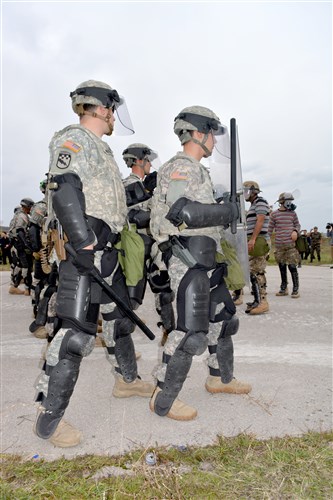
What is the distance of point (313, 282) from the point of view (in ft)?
31.4

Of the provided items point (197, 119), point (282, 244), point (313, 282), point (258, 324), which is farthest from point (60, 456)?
point (313, 282)

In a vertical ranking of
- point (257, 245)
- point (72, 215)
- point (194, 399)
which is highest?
point (72, 215)

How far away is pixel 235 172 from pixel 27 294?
6.66m

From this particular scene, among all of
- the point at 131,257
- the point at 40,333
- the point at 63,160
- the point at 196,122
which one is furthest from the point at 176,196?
the point at 40,333

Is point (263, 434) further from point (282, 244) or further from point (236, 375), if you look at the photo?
point (282, 244)

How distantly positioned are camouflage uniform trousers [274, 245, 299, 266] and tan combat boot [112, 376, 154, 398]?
5.10m

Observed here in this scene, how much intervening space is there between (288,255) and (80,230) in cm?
598

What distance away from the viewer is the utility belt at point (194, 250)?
2674mm

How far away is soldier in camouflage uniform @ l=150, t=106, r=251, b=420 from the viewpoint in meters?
2.61

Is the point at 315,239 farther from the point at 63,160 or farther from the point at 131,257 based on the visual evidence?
the point at 63,160

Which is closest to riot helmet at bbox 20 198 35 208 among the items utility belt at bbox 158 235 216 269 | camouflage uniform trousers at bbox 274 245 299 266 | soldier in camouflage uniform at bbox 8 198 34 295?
soldier in camouflage uniform at bbox 8 198 34 295

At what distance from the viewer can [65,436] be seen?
2389 mm

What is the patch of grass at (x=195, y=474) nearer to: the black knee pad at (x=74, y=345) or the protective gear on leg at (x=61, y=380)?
the protective gear on leg at (x=61, y=380)

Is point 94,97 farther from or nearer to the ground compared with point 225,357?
farther from the ground
